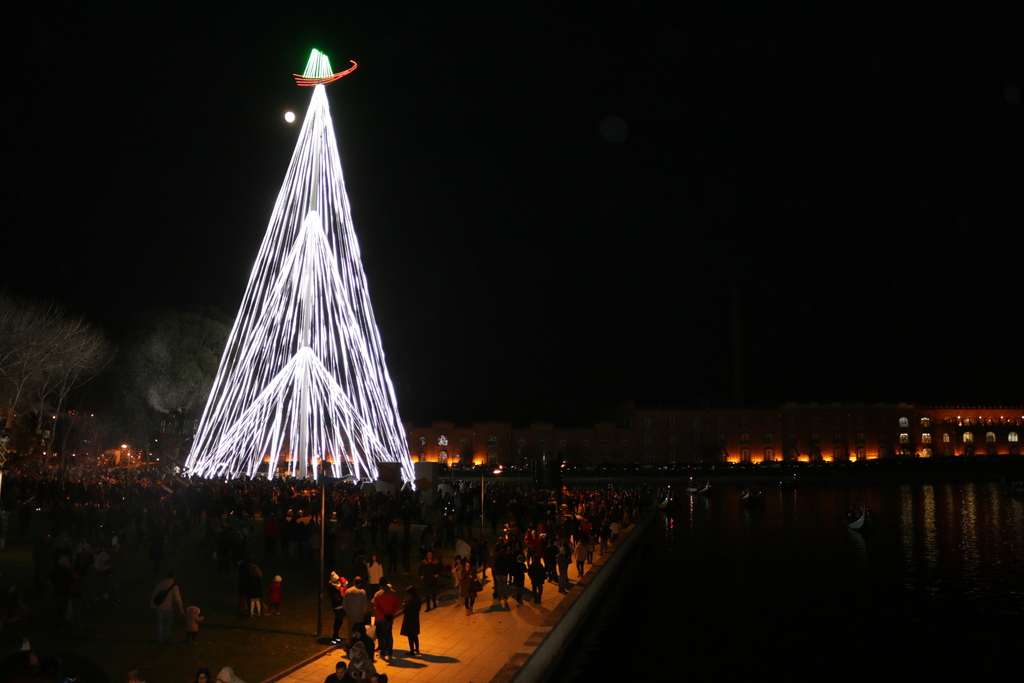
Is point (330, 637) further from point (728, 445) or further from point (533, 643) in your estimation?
point (728, 445)

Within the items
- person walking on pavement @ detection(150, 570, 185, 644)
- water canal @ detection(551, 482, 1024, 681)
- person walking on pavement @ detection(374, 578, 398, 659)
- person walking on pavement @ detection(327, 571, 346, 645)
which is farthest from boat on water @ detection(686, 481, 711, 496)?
person walking on pavement @ detection(150, 570, 185, 644)

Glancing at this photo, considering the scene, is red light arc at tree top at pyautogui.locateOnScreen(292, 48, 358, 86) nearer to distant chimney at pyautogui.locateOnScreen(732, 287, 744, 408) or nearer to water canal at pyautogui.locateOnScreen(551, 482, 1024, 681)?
water canal at pyautogui.locateOnScreen(551, 482, 1024, 681)

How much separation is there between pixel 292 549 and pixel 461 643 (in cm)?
809

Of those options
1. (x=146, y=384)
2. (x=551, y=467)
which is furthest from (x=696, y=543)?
(x=146, y=384)

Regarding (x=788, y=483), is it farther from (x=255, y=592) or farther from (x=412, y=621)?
(x=412, y=621)

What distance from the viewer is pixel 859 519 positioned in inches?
1435

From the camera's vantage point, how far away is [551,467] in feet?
71.1

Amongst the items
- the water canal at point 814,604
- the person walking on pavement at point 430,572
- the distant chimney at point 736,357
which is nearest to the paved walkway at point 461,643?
the person walking on pavement at point 430,572

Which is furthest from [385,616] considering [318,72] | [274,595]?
[318,72]

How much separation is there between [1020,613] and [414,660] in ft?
50.8

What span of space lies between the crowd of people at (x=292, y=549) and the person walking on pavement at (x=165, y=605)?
17 millimetres

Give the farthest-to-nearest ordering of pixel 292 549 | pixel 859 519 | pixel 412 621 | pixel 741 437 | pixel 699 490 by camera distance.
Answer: pixel 741 437, pixel 699 490, pixel 859 519, pixel 292 549, pixel 412 621

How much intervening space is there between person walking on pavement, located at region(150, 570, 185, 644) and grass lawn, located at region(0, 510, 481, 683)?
0.19 m

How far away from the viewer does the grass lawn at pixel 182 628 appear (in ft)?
35.1
